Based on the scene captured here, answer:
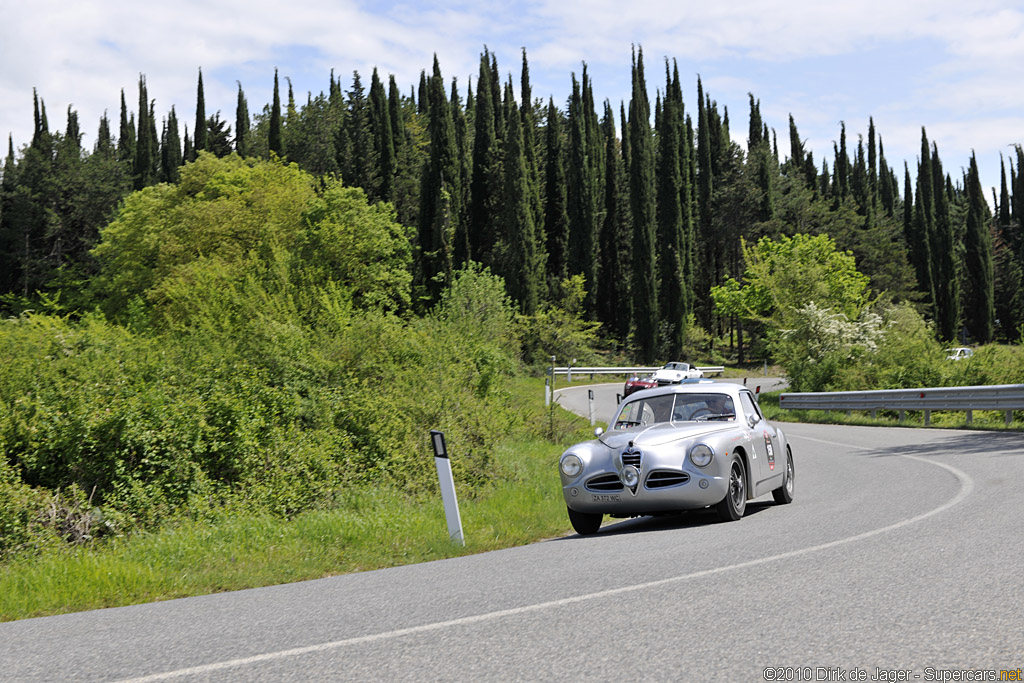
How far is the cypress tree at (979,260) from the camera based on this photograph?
7956cm

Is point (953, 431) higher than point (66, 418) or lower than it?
lower

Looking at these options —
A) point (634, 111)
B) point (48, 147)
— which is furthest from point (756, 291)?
point (48, 147)

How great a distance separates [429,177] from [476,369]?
49.3 m

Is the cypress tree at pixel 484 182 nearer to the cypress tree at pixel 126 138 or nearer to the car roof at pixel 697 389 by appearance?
the cypress tree at pixel 126 138

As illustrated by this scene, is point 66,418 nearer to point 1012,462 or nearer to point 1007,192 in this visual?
point 1012,462

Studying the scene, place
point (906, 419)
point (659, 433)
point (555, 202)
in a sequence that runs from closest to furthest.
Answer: point (659, 433)
point (906, 419)
point (555, 202)

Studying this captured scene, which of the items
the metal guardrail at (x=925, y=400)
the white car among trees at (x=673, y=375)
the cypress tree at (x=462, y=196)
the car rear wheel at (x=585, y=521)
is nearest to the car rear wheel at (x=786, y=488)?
the car rear wheel at (x=585, y=521)

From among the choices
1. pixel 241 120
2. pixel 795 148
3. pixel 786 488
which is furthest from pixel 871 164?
pixel 786 488

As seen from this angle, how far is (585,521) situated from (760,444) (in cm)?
247

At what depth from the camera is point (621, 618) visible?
5.47 meters

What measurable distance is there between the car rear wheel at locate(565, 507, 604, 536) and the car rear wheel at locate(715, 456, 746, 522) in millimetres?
1309

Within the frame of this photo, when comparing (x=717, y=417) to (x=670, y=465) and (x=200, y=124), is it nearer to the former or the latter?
(x=670, y=465)

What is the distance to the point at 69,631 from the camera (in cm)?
591

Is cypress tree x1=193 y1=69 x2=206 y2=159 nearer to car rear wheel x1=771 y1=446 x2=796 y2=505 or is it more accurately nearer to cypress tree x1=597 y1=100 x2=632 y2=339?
cypress tree x1=597 y1=100 x2=632 y2=339
